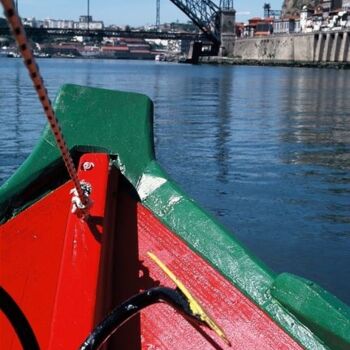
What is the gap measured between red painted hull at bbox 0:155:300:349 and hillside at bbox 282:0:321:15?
102343mm

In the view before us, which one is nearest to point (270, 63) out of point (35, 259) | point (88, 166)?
point (88, 166)

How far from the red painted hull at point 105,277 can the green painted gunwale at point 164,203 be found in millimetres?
45

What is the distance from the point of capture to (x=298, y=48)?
76500 millimetres

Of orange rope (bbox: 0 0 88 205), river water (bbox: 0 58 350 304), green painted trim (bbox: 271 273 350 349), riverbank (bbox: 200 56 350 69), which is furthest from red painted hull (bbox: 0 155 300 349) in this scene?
riverbank (bbox: 200 56 350 69)

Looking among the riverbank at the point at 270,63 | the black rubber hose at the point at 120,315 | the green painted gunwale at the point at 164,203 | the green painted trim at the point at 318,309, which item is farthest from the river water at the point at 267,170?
the riverbank at the point at 270,63

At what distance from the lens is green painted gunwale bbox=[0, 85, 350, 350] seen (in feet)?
6.69

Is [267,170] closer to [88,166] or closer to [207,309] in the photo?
[88,166]

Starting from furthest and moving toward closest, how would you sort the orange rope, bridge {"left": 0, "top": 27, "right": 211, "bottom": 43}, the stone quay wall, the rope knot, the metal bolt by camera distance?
bridge {"left": 0, "top": 27, "right": 211, "bottom": 43} < the stone quay wall < the metal bolt < the rope knot < the orange rope

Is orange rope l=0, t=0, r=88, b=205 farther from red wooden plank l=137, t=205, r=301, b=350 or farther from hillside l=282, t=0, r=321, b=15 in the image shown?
hillside l=282, t=0, r=321, b=15

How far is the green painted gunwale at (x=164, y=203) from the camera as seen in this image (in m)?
2.04

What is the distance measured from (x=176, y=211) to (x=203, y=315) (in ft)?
2.23

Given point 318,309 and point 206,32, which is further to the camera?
point 206,32

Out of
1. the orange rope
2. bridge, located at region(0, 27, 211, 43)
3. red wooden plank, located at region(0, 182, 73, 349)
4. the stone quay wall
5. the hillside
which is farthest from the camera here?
the hillside

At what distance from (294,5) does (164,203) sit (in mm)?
107313
